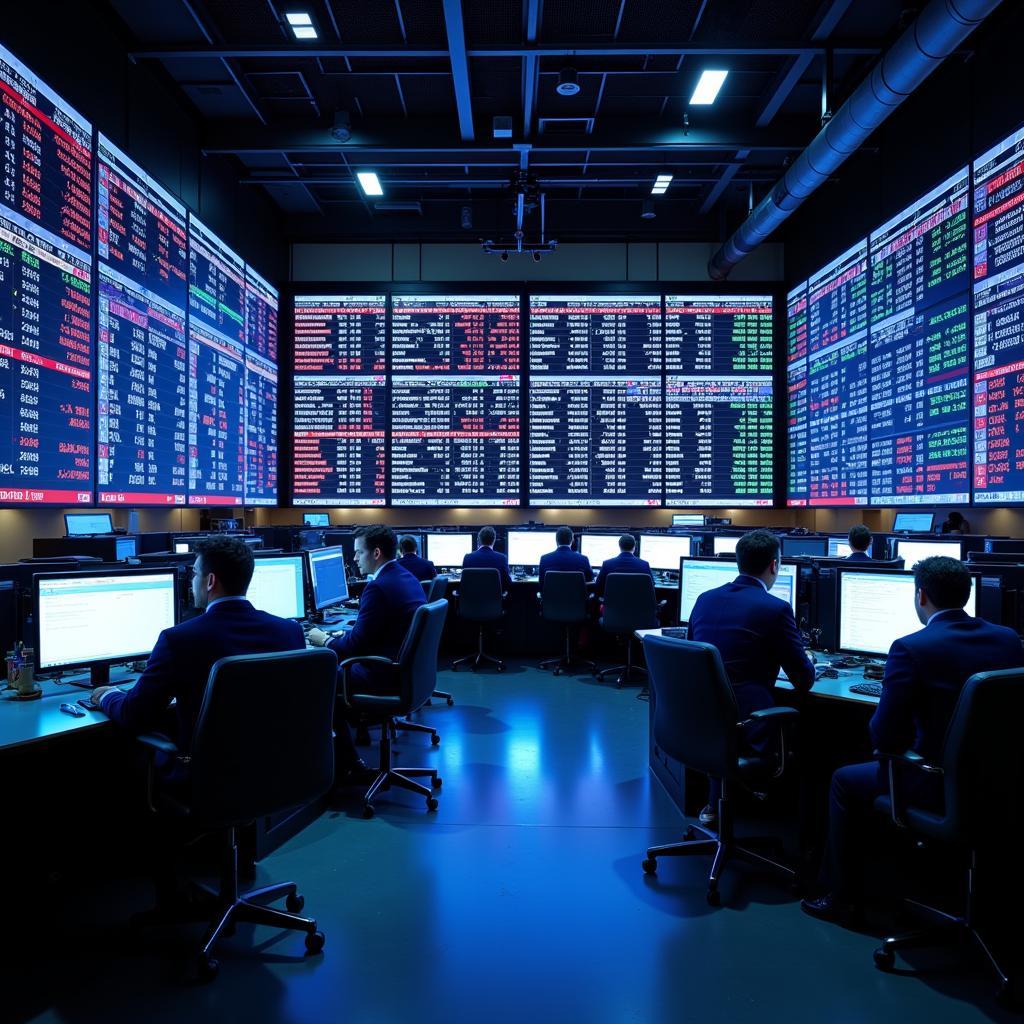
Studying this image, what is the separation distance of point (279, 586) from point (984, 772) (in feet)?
9.96

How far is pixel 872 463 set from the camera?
6.16 metres

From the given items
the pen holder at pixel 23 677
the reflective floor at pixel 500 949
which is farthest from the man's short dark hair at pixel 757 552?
the pen holder at pixel 23 677

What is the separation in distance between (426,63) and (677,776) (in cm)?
539

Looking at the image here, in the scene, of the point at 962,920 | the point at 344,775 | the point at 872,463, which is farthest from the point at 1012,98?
the point at 344,775

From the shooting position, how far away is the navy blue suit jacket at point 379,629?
3.18m

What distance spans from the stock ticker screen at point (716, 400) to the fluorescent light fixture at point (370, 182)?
11.2ft

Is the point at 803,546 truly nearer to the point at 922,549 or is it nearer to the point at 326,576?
the point at 922,549

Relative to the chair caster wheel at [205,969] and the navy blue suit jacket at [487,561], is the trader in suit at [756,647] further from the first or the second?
the navy blue suit jacket at [487,561]

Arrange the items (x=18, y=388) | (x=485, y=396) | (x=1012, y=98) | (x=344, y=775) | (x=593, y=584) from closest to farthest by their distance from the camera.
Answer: (x=344, y=775) < (x=18, y=388) < (x=1012, y=98) < (x=593, y=584) < (x=485, y=396)

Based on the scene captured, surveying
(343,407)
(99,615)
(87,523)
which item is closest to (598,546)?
(343,407)

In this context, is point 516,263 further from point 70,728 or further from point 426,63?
point 70,728

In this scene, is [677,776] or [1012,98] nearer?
[677,776]

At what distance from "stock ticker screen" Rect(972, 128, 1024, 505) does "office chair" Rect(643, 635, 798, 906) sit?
10.1ft

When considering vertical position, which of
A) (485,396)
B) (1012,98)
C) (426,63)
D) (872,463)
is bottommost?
(872,463)
